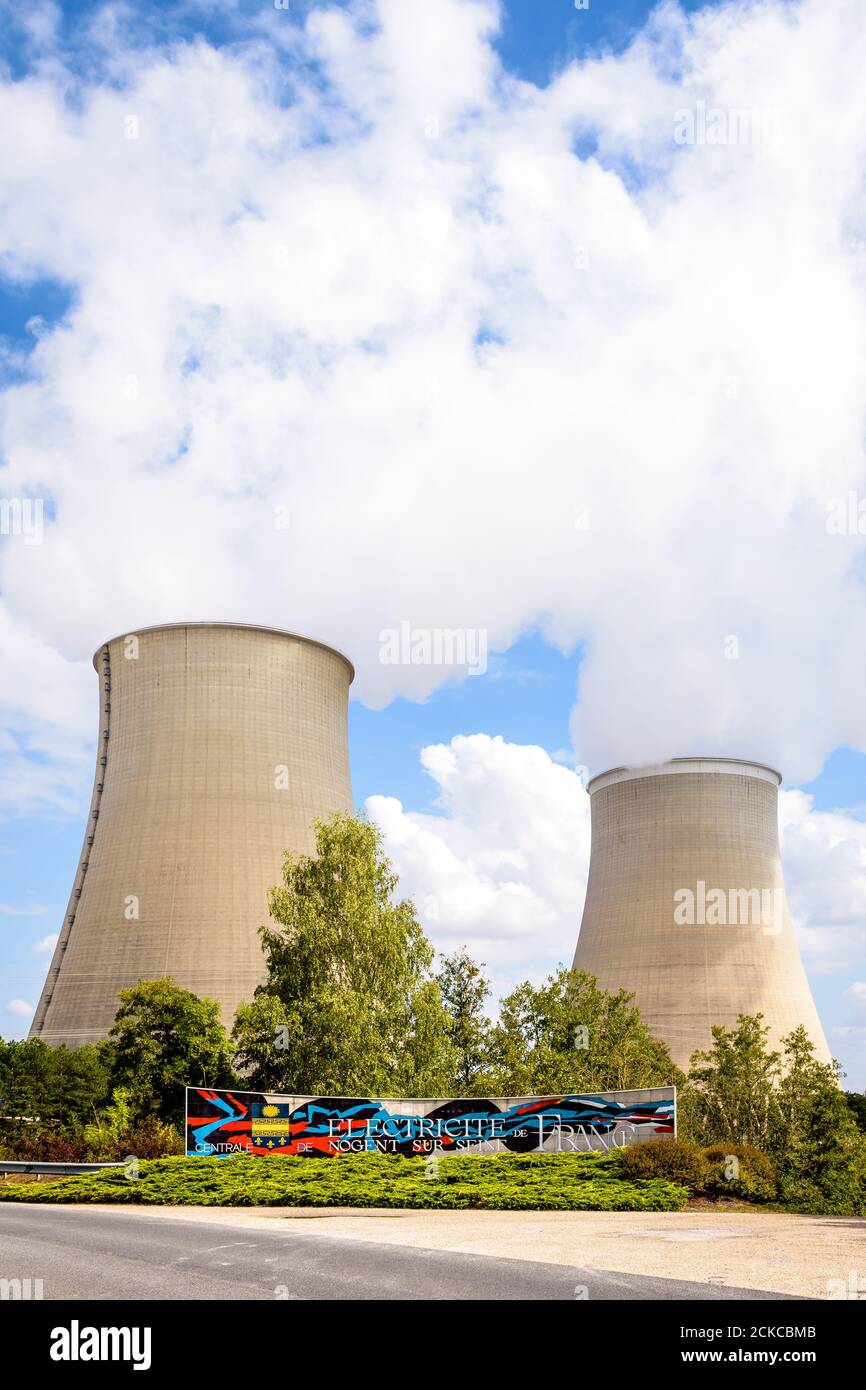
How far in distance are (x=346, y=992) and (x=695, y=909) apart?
12.3 metres

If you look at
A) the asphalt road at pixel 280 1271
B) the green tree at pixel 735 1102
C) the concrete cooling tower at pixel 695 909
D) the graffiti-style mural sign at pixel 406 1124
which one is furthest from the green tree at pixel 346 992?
the asphalt road at pixel 280 1271

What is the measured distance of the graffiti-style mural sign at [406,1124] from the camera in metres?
16.4

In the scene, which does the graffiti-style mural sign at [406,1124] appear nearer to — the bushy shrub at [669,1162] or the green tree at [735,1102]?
the bushy shrub at [669,1162]

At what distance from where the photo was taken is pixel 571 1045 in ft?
75.6

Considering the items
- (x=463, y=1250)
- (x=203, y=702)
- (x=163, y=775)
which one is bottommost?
(x=463, y=1250)

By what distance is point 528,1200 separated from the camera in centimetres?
1210

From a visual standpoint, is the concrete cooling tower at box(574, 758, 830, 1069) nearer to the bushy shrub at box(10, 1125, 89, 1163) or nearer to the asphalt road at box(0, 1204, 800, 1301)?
the bushy shrub at box(10, 1125, 89, 1163)

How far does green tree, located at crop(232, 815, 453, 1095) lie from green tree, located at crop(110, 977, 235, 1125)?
66 cm

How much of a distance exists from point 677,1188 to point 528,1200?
2.01 m

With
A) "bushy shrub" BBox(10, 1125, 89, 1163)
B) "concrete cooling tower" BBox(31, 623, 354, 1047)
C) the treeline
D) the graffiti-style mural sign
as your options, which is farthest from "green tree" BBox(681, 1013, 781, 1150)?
"bushy shrub" BBox(10, 1125, 89, 1163)

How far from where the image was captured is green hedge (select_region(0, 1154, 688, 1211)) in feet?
40.5

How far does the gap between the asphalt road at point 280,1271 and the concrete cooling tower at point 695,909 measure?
21.0 m
